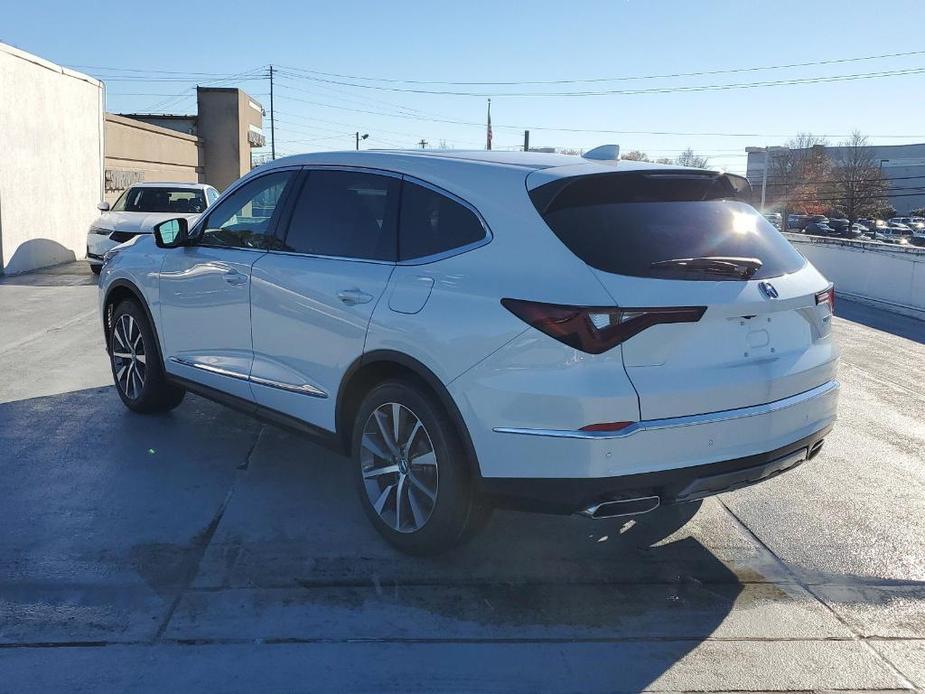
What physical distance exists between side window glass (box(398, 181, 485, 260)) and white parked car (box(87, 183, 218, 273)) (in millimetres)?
11332

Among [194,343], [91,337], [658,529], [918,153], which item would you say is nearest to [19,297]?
[91,337]

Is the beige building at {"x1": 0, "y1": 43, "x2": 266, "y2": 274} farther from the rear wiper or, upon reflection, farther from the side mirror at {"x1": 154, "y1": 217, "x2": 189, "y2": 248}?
the rear wiper

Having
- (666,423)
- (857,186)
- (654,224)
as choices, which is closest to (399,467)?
(666,423)

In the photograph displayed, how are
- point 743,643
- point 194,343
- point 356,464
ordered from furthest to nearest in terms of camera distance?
point 194,343
point 356,464
point 743,643

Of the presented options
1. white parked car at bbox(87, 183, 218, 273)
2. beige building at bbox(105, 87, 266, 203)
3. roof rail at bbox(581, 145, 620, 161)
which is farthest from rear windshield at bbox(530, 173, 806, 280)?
beige building at bbox(105, 87, 266, 203)

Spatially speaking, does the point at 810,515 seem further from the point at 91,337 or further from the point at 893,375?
the point at 91,337

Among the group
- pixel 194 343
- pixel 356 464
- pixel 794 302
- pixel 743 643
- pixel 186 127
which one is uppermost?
pixel 186 127

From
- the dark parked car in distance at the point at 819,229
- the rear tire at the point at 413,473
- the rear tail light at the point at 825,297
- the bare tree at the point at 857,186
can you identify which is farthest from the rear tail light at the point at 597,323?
the bare tree at the point at 857,186

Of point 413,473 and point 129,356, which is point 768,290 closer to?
point 413,473

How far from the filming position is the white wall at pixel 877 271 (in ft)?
47.3

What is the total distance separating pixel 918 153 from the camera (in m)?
94.4

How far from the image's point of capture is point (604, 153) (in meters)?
4.39

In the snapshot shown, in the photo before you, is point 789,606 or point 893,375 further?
point 893,375

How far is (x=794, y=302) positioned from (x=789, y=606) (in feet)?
4.25
